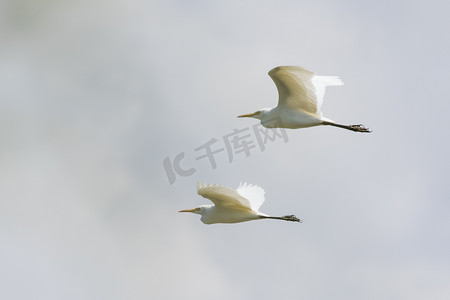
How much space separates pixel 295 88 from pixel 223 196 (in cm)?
291

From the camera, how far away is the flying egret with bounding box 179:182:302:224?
23016 mm

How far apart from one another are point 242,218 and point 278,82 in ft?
9.83

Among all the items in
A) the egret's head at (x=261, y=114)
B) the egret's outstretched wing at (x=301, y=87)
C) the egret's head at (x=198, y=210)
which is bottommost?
the egret's head at (x=198, y=210)

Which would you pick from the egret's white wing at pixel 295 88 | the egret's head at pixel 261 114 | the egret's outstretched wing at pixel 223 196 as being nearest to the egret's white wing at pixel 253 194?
the egret's outstretched wing at pixel 223 196

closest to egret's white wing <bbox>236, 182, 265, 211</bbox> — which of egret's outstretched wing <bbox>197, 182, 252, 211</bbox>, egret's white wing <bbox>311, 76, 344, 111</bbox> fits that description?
egret's outstretched wing <bbox>197, 182, 252, 211</bbox>

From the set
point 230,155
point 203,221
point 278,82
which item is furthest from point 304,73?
point 203,221

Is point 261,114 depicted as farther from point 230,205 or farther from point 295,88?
point 230,205

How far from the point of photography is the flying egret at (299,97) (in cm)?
2430

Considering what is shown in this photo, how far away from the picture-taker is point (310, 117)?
25062mm

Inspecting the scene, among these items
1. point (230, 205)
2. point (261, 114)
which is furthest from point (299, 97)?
point (230, 205)

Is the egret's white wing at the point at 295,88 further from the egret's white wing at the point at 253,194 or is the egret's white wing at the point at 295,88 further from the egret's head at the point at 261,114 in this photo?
the egret's white wing at the point at 253,194

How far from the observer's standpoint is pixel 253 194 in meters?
26.4

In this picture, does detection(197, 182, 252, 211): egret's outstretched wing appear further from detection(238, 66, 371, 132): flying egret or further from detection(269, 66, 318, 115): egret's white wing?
detection(269, 66, 318, 115): egret's white wing

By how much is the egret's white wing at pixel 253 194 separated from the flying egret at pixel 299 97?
1.69 metres
